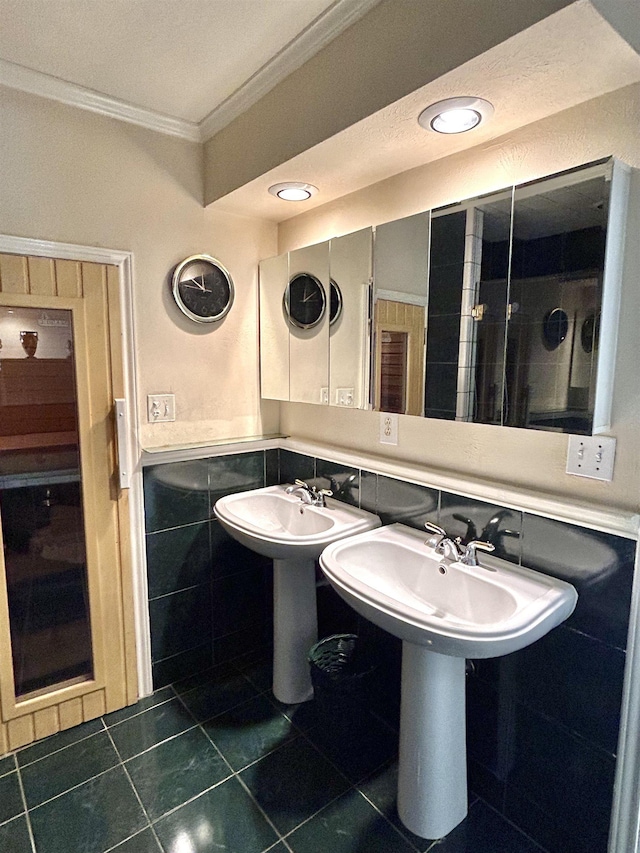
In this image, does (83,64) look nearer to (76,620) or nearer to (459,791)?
(76,620)

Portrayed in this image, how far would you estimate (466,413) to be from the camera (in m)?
1.48

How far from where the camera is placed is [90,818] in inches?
62.0

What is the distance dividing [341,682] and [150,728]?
825 mm

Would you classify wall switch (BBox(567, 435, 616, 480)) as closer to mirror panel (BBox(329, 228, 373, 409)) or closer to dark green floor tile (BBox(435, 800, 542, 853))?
mirror panel (BBox(329, 228, 373, 409))

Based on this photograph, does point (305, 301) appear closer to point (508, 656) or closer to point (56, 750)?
point (508, 656)

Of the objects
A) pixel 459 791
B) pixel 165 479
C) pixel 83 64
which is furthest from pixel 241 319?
pixel 459 791

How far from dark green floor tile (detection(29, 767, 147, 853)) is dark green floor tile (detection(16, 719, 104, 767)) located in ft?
0.81

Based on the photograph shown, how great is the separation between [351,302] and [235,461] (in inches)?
36.4

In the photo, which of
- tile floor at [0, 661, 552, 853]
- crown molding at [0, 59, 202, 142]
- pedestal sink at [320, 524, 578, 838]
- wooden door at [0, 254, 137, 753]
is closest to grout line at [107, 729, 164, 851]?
tile floor at [0, 661, 552, 853]

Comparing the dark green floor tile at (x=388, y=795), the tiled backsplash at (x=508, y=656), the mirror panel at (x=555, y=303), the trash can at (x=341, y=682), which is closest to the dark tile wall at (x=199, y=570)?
the tiled backsplash at (x=508, y=656)

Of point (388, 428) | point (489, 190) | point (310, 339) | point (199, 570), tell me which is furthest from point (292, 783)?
point (489, 190)

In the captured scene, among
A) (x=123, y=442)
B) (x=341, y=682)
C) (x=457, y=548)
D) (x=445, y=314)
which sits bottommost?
(x=341, y=682)

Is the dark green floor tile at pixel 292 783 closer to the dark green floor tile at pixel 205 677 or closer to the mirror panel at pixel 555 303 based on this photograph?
the dark green floor tile at pixel 205 677

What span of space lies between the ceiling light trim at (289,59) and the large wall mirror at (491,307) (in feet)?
1.80
